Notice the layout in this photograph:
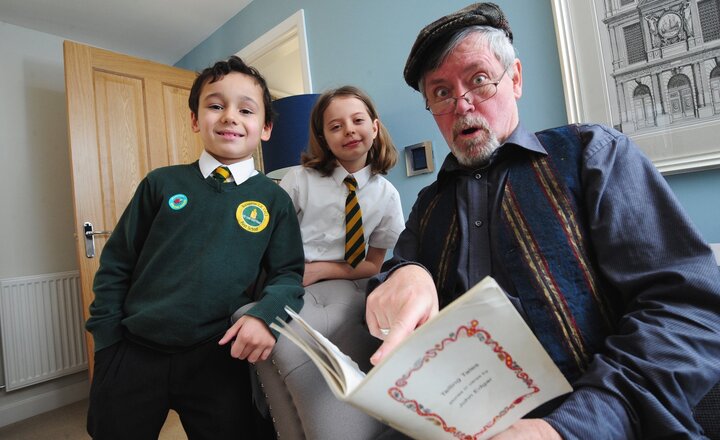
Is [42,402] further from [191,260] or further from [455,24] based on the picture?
[455,24]

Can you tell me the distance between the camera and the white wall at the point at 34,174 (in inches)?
98.4

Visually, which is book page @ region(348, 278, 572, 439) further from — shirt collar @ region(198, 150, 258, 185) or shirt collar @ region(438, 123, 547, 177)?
shirt collar @ region(198, 150, 258, 185)

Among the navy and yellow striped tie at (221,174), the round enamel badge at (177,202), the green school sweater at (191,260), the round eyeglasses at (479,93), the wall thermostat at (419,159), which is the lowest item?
the green school sweater at (191,260)

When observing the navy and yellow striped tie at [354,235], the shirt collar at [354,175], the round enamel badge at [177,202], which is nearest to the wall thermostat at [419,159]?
the shirt collar at [354,175]

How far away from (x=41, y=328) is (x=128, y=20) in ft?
7.31

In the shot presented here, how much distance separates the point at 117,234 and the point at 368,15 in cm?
169

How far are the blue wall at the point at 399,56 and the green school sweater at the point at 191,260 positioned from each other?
40.1 inches

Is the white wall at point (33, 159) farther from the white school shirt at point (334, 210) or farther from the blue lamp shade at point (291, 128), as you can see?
the white school shirt at point (334, 210)

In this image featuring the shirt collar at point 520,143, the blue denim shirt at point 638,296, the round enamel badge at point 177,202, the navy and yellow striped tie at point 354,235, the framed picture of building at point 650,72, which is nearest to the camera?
the blue denim shirt at point 638,296

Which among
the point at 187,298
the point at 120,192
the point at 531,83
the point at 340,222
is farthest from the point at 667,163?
the point at 120,192

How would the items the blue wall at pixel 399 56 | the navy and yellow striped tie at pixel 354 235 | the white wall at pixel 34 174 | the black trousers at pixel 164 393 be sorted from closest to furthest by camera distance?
the black trousers at pixel 164 393 < the navy and yellow striped tie at pixel 354 235 < the blue wall at pixel 399 56 < the white wall at pixel 34 174

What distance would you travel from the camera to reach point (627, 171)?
0.67m

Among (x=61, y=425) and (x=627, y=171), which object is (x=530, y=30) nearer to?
(x=627, y=171)

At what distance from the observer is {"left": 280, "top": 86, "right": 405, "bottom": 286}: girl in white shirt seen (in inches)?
54.2
